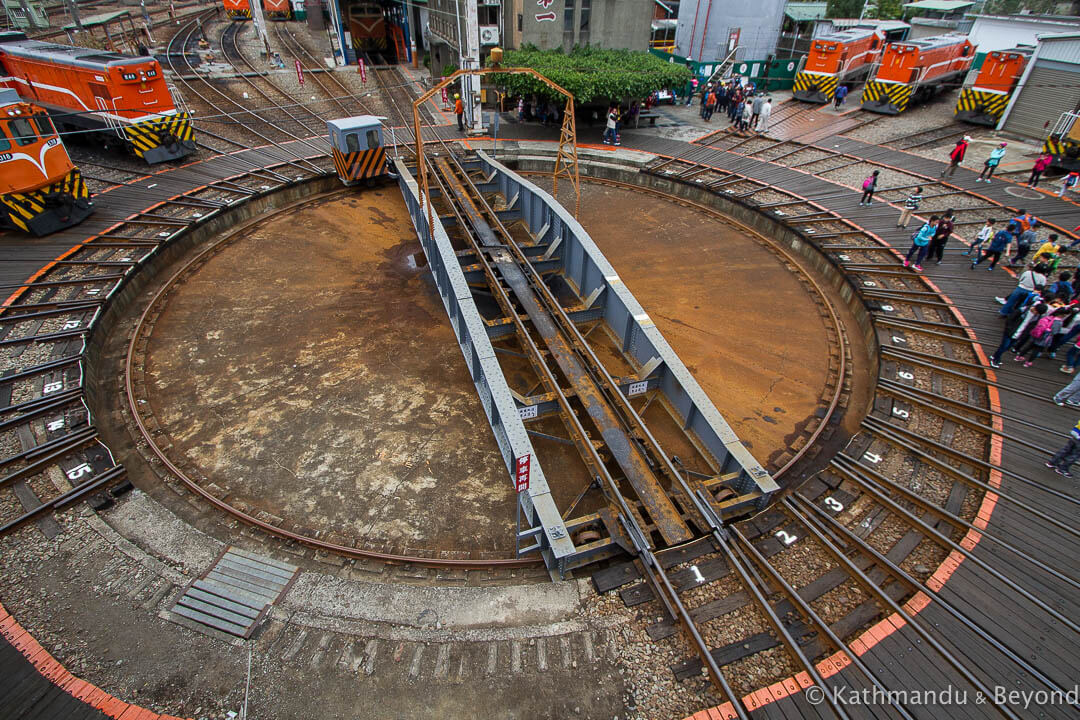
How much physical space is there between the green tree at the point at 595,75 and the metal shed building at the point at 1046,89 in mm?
12950

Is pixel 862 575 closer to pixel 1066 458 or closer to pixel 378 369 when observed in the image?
pixel 1066 458

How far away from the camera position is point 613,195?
62.2 feet

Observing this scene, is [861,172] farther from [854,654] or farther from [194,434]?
[194,434]

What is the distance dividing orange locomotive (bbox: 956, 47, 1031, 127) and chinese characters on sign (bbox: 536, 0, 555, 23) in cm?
1850

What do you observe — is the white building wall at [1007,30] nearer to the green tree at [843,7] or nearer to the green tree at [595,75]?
the green tree at [595,75]

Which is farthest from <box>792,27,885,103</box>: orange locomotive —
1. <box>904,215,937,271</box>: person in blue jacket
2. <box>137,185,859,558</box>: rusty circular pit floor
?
<box>904,215,937,271</box>: person in blue jacket

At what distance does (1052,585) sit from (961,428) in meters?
3.13

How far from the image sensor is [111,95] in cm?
1688

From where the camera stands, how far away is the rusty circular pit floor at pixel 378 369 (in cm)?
840

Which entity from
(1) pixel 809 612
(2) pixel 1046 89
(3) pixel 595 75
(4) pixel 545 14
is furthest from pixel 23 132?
(2) pixel 1046 89

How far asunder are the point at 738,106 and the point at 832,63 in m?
6.76

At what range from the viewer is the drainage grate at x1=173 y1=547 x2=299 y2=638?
6.30 metres

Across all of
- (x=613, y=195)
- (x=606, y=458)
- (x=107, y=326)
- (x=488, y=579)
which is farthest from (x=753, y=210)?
(x=107, y=326)

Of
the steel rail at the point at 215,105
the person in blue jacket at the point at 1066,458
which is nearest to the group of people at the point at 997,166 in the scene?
the person in blue jacket at the point at 1066,458
